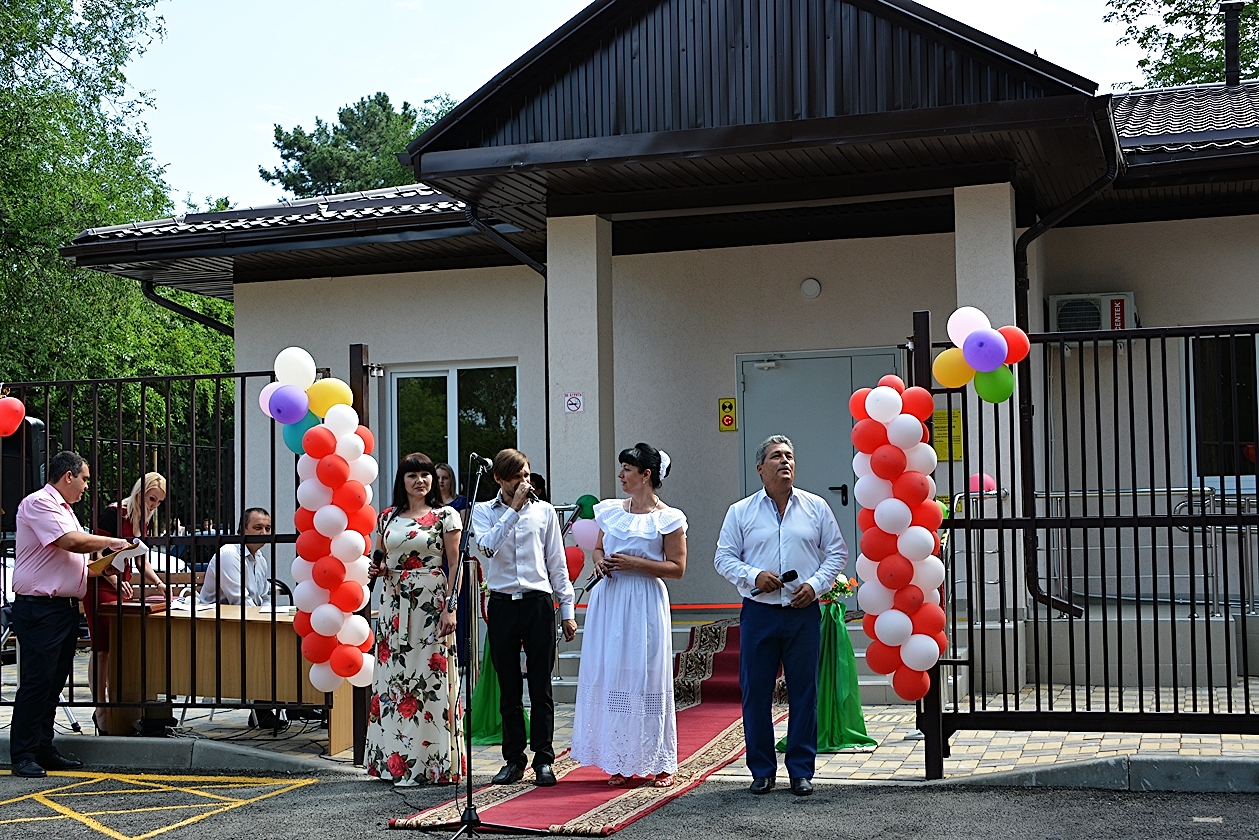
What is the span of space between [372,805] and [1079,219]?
783 cm

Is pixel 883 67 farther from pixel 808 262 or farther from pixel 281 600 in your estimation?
pixel 281 600

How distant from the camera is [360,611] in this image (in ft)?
25.2

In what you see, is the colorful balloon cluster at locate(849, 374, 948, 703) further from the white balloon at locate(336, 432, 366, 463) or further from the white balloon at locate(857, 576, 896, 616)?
the white balloon at locate(336, 432, 366, 463)

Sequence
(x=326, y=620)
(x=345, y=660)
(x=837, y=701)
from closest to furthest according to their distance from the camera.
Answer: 1. (x=326, y=620)
2. (x=345, y=660)
3. (x=837, y=701)

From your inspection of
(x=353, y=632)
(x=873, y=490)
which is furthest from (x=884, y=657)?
(x=353, y=632)

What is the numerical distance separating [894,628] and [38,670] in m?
5.09

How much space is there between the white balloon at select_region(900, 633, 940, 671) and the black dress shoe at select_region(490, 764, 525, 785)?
86.8 inches

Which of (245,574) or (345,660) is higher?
(245,574)

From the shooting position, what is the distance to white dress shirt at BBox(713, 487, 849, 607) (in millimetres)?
6770

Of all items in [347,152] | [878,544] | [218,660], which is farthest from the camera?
[347,152]

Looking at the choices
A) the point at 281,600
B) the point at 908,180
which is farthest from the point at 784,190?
the point at 281,600

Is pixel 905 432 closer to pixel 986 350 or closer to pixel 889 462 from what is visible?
pixel 889 462

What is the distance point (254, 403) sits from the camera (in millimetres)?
13352

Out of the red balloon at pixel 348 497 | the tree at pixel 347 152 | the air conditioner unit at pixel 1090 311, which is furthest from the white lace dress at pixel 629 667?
the tree at pixel 347 152
